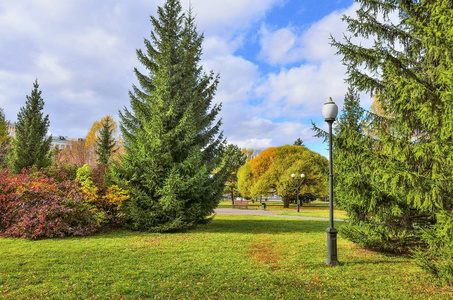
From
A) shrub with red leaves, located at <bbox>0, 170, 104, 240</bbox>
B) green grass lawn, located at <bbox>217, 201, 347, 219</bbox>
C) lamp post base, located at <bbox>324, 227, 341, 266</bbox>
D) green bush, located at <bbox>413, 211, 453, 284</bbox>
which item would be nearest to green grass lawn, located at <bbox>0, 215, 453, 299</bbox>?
lamp post base, located at <bbox>324, 227, 341, 266</bbox>

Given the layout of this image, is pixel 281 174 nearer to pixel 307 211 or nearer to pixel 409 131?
pixel 307 211

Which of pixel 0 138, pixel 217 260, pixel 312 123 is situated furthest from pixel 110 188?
pixel 0 138

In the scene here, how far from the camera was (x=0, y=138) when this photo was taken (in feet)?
102

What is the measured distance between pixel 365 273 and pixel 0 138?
41.1 m

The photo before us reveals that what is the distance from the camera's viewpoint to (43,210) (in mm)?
8766

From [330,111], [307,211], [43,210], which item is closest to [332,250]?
[330,111]

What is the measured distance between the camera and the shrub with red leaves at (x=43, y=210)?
8.58 m

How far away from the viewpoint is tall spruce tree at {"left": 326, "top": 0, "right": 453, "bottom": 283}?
4.34 m

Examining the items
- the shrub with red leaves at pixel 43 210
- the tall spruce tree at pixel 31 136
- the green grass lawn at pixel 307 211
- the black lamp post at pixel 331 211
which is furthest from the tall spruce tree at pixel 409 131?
the tall spruce tree at pixel 31 136

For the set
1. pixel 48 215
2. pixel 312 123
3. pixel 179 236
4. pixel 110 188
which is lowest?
pixel 179 236

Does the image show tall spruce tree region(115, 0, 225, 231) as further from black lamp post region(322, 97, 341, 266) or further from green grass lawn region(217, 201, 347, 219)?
green grass lawn region(217, 201, 347, 219)

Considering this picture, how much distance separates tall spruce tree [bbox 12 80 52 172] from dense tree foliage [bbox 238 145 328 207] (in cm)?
2367

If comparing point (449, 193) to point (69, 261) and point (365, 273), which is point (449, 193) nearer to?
point (365, 273)

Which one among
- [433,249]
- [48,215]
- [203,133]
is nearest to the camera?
[433,249]
